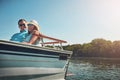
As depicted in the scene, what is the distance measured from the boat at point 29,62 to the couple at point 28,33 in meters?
0.53

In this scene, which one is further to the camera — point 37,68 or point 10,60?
point 37,68

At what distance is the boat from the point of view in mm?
5436

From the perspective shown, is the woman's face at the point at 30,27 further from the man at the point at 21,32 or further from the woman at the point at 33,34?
the man at the point at 21,32

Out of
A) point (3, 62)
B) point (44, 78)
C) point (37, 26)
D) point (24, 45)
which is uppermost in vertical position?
point (37, 26)

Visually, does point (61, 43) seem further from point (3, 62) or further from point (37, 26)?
point (3, 62)

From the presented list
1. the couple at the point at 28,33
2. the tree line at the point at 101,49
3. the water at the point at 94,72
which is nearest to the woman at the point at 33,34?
the couple at the point at 28,33

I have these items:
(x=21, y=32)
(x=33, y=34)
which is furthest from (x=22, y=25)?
(x=33, y=34)

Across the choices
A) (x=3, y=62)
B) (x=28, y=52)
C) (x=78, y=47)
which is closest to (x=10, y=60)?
(x=3, y=62)

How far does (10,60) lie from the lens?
5492 mm

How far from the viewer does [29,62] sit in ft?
19.5

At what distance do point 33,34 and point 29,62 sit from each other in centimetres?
91

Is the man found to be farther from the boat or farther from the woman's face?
the boat

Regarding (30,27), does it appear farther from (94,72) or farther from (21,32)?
(94,72)

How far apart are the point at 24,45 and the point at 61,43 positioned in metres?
2.06
